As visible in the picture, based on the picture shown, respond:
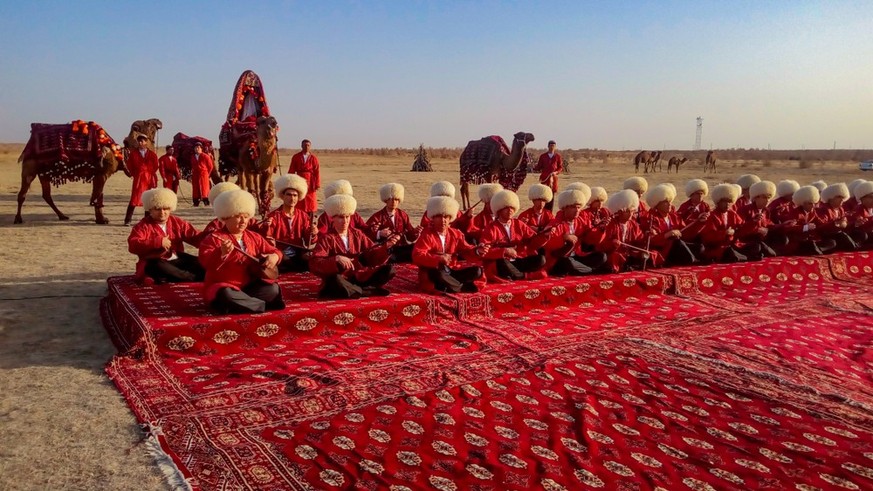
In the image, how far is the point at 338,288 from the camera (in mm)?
5902

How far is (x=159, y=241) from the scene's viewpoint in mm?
6293

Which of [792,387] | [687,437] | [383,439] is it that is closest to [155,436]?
[383,439]

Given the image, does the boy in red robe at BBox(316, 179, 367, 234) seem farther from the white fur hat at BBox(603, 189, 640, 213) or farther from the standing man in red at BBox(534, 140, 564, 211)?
the standing man in red at BBox(534, 140, 564, 211)

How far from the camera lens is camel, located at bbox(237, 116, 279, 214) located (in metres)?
12.0

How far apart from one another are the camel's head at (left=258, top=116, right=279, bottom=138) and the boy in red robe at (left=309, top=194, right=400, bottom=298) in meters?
6.13

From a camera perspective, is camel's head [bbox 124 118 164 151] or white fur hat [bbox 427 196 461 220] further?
camel's head [bbox 124 118 164 151]

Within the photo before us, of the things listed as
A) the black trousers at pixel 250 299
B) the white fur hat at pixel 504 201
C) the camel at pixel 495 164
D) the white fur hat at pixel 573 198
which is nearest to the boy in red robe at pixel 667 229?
the white fur hat at pixel 573 198

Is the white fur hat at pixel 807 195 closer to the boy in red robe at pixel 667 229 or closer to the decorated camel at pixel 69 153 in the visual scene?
the boy in red robe at pixel 667 229

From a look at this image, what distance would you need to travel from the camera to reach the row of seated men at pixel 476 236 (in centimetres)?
543

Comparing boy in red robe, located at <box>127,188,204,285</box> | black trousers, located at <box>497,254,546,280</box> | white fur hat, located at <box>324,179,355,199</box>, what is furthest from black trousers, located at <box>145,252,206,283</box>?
black trousers, located at <box>497,254,546,280</box>

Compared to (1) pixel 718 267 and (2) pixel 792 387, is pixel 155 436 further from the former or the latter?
(1) pixel 718 267

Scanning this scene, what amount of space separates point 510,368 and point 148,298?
324cm

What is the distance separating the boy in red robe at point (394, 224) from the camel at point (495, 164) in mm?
7146

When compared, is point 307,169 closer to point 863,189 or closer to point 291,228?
point 291,228
